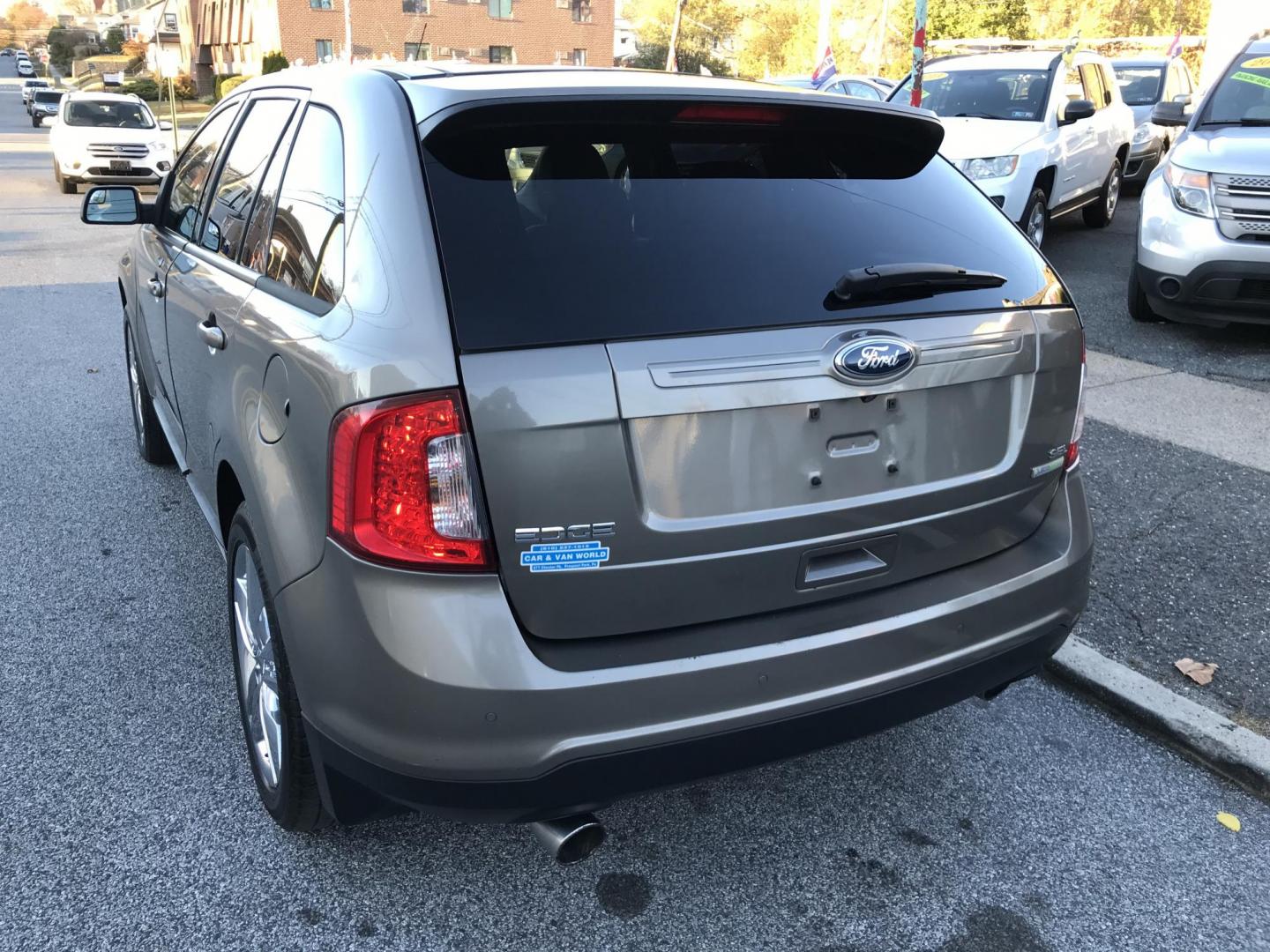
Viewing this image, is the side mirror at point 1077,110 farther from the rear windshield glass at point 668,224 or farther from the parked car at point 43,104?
the parked car at point 43,104

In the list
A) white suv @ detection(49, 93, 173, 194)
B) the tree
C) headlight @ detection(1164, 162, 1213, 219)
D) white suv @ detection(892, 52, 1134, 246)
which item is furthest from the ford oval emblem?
the tree

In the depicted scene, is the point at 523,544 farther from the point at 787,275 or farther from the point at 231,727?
the point at 231,727

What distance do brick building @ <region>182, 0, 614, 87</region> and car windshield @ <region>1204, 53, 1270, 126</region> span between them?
1803 inches

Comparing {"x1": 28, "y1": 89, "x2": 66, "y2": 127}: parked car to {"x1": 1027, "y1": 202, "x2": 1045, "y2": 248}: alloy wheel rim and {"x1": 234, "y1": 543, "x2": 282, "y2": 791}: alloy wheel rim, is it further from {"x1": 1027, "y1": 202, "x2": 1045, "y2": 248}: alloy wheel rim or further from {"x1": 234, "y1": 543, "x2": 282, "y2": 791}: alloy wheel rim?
{"x1": 234, "y1": 543, "x2": 282, "y2": 791}: alloy wheel rim

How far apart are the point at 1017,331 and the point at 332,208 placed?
1.61 m

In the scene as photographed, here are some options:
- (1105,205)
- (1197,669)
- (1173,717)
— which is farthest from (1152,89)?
(1173,717)

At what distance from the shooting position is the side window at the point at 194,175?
3846mm

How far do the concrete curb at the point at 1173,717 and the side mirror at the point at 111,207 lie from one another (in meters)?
4.00

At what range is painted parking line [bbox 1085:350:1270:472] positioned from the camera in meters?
5.66

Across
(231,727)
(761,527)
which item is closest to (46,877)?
(231,727)

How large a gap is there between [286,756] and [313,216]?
4.20 feet

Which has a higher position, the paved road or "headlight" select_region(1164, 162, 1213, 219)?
"headlight" select_region(1164, 162, 1213, 219)

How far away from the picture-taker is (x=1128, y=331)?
26.4 ft

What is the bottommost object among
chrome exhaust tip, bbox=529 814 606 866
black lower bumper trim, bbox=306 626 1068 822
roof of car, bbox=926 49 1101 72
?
chrome exhaust tip, bbox=529 814 606 866
